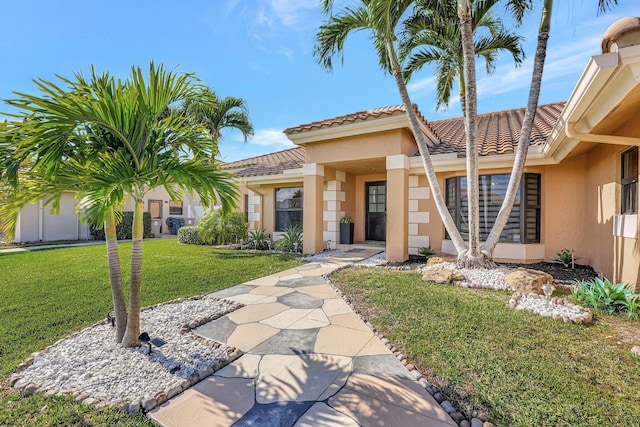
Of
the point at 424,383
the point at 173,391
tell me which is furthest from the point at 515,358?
the point at 173,391

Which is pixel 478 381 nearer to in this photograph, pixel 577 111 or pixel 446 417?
pixel 446 417

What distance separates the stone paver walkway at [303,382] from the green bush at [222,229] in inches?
350

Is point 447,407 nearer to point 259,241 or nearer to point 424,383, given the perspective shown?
point 424,383

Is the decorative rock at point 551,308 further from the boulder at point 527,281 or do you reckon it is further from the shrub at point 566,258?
the shrub at point 566,258

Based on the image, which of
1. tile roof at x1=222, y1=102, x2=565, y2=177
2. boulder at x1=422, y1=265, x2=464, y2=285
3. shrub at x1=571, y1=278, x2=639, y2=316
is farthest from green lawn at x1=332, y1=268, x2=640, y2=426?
tile roof at x1=222, y1=102, x2=565, y2=177

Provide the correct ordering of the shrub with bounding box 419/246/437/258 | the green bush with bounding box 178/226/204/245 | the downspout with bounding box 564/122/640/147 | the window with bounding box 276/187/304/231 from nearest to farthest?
the downspout with bounding box 564/122/640/147, the shrub with bounding box 419/246/437/258, the window with bounding box 276/187/304/231, the green bush with bounding box 178/226/204/245

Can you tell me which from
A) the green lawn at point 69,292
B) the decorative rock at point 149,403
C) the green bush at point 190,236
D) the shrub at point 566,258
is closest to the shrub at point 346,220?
the green lawn at point 69,292

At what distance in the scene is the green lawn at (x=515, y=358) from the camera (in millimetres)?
2300

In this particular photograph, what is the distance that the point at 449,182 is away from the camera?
9141 mm

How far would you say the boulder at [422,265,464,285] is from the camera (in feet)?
19.8

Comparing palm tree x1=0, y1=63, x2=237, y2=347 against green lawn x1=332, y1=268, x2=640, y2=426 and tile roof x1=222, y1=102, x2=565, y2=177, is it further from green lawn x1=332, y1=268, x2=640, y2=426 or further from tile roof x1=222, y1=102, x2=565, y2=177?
green lawn x1=332, y1=268, x2=640, y2=426

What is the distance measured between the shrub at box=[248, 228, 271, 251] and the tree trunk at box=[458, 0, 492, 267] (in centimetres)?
763

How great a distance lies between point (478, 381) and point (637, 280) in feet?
14.8

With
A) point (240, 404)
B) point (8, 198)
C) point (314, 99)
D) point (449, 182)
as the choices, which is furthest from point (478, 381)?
point (314, 99)
